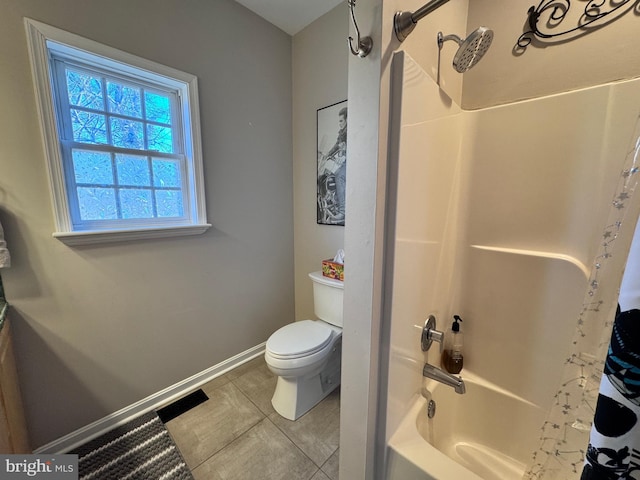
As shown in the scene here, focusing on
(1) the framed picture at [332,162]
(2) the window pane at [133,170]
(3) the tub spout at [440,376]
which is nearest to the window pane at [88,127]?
(2) the window pane at [133,170]

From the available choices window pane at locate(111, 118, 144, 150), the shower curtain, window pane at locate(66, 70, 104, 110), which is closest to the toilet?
the shower curtain

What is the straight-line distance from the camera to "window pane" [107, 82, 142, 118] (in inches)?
52.8

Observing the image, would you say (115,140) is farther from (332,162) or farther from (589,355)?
(589,355)

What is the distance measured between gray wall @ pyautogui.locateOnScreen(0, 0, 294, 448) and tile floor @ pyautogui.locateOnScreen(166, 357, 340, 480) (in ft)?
1.13

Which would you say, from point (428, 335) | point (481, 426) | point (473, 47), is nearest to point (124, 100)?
point (473, 47)

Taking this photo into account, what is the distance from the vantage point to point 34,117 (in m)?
1.08

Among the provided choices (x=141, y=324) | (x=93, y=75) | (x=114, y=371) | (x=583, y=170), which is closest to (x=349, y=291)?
(x=583, y=170)

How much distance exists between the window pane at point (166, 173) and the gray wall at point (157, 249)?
0.62ft

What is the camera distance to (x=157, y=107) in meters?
1.50

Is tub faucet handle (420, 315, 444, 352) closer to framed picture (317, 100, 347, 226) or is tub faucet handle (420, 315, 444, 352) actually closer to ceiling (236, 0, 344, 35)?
framed picture (317, 100, 347, 226)

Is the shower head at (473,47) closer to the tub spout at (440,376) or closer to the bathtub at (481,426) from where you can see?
the tub spout at (440,376)

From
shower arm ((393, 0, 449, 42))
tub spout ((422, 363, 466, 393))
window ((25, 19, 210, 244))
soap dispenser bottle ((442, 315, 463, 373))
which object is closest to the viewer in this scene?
shower arm ((393, 0, 449, 42))

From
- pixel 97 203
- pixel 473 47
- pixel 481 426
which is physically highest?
pixel 473 47

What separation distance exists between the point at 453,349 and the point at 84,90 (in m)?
2.34
